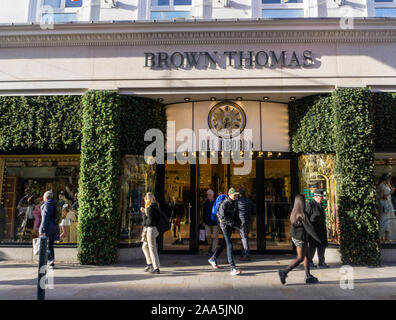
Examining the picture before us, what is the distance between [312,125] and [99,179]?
6311 mm

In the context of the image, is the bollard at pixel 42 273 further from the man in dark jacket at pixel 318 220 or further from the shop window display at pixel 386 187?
the shop window display at pixel 386 187

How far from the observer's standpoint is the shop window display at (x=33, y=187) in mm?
8828

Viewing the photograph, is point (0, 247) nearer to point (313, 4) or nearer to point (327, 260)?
point (327, 260)

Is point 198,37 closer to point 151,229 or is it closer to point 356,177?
point 151,229

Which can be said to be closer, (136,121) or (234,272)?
(234,272)

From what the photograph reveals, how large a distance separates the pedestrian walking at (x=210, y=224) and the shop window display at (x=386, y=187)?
481cm

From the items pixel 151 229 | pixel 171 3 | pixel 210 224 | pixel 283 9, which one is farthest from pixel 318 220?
pixel 171 3

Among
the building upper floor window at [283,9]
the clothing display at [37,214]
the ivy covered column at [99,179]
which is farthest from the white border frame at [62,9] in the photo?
the clothing display at [37,214]

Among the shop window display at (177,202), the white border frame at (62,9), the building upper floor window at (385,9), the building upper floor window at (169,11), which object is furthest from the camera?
the shop window display at (177,202)

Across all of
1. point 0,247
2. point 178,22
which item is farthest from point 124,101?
point 0,247

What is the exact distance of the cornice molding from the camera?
830 cm

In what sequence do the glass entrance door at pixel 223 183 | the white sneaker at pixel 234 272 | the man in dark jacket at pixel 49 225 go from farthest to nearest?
the glass entrance door at pixel 223 183
the man in dark jacket at pixel 49 225
the white sneaker at pixel 234 272

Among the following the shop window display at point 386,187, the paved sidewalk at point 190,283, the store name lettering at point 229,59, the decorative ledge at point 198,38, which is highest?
the decorative ledge at point 198,38

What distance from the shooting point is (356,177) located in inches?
304
